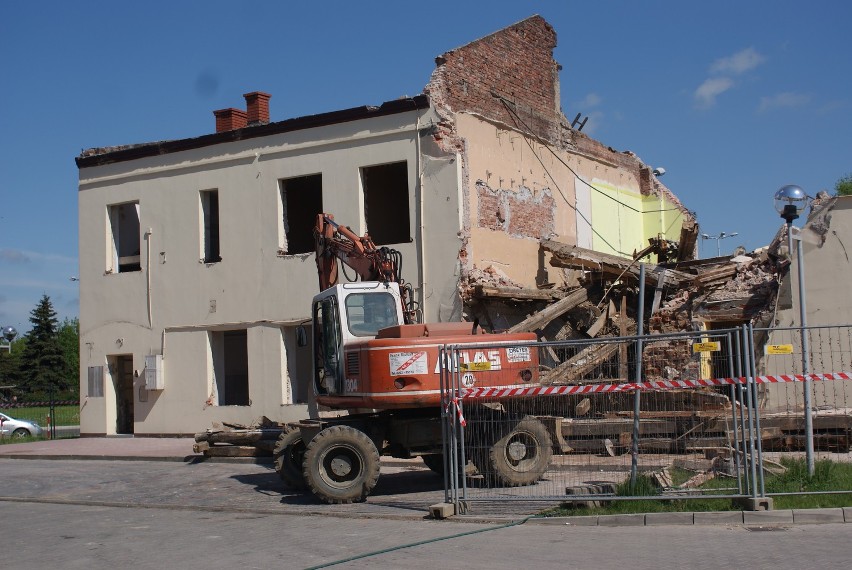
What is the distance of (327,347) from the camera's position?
47.4 feet

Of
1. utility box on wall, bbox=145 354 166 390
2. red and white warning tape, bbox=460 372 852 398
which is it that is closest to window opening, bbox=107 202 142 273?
utility box on wall, bbox=145 354 166 390

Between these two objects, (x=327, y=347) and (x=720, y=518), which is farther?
(x=327, y=347)

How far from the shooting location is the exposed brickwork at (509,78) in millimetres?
21578

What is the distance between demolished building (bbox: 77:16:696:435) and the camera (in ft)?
70.0

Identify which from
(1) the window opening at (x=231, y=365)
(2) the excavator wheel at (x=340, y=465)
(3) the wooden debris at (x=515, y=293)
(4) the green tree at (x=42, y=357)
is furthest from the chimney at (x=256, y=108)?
(4) the green tree at (x=42, y=357)

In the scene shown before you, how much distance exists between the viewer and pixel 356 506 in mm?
12711

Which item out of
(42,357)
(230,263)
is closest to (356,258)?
(230,263)

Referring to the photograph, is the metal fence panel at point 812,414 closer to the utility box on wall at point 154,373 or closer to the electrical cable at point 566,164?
the electrical cable at point 566,164

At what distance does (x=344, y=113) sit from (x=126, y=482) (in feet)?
32.2

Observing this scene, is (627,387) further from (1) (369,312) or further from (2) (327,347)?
(2) (327,347)

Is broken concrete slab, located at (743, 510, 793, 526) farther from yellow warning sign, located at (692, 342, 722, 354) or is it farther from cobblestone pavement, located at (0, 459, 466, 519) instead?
cobblestone pavement, located at (0, 459, 466, 519)

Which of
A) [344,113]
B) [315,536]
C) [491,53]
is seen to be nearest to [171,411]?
[344,113]

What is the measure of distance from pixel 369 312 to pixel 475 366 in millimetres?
3117

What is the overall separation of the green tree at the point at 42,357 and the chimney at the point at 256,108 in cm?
4823
